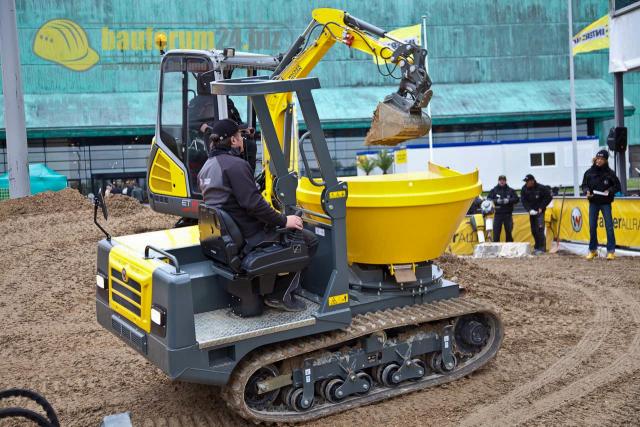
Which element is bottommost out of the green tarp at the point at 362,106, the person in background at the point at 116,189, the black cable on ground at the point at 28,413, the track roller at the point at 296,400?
the track roller at the point at 296,400

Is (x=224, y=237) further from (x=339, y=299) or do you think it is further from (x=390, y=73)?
(x=390, y=73)

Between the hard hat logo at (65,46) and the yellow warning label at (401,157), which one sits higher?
the hard hat logo at (65,46)

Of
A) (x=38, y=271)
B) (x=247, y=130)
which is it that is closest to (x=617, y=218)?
(x=247, y=130)

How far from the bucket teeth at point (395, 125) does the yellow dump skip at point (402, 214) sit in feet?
1.52

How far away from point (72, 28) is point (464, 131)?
64.6 ft

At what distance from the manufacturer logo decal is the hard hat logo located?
2524 centimetres

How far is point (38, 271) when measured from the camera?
10852 mm

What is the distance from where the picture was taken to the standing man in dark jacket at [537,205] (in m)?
14.4

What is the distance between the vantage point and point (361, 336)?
5578mm

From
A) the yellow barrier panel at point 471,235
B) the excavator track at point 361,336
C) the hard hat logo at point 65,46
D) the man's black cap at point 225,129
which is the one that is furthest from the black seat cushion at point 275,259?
the hard hat logo at point 65,46

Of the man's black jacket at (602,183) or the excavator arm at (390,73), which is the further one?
the man's black jacket at (602,183)

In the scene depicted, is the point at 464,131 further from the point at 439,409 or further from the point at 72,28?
the point at 439,409

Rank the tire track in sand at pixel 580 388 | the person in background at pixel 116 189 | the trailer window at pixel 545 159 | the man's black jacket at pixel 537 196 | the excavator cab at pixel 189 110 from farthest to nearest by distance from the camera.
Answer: the trailer window at pixel 545 159 < the person in background at pixel 116 189 < the man's black jacket at pixel 537 196 < the excavator cab at pixel 189 110 < the tire track in sand at pixel 580 388

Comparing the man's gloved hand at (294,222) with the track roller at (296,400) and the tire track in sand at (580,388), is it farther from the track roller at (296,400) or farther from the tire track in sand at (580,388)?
the tire track in sand at (580,388)
